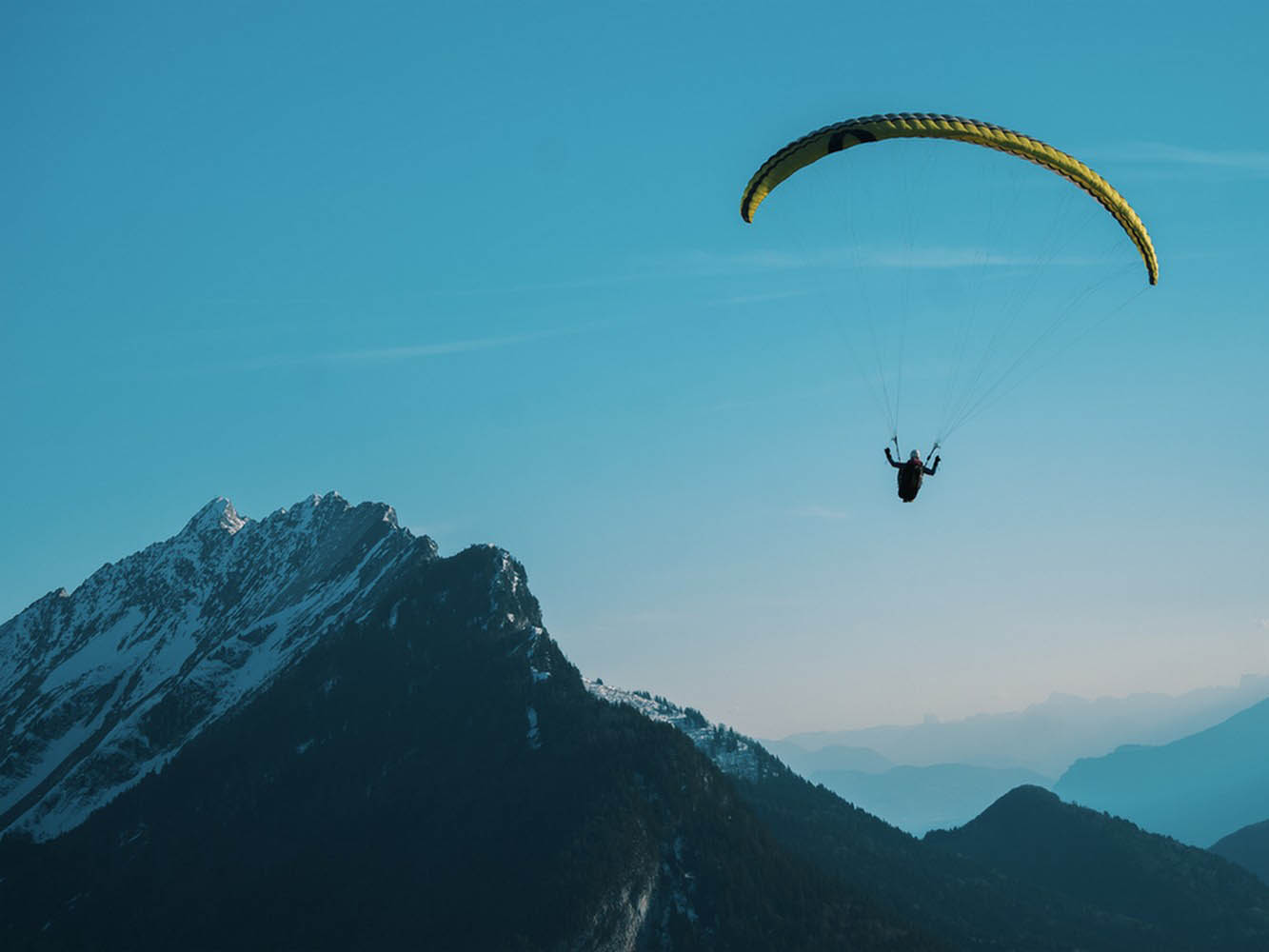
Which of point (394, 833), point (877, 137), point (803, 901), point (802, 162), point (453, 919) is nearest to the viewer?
point (877, 137)

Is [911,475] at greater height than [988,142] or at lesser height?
lesser

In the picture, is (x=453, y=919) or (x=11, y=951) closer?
(x=453, y=919)

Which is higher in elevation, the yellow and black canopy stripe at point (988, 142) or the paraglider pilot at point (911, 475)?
the yellow and black canopy stripe at point (988, 142)

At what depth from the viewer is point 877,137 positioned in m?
61.7

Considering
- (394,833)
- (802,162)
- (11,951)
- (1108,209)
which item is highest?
(802,162)

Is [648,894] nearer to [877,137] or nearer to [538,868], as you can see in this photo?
[538,868]

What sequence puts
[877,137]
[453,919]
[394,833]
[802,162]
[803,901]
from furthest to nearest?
[394,833] → [803,901] → [453,919] → [802,162] → [877,137]

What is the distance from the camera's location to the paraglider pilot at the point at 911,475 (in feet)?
201

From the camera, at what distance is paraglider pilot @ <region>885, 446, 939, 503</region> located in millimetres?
61156

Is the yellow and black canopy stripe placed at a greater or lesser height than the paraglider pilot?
greater

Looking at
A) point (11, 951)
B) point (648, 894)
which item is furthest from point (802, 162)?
point (11, 951)

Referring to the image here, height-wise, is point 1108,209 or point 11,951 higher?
point 1108,209

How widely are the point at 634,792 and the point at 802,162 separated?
136 meters

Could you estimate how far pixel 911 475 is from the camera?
6125 cm
